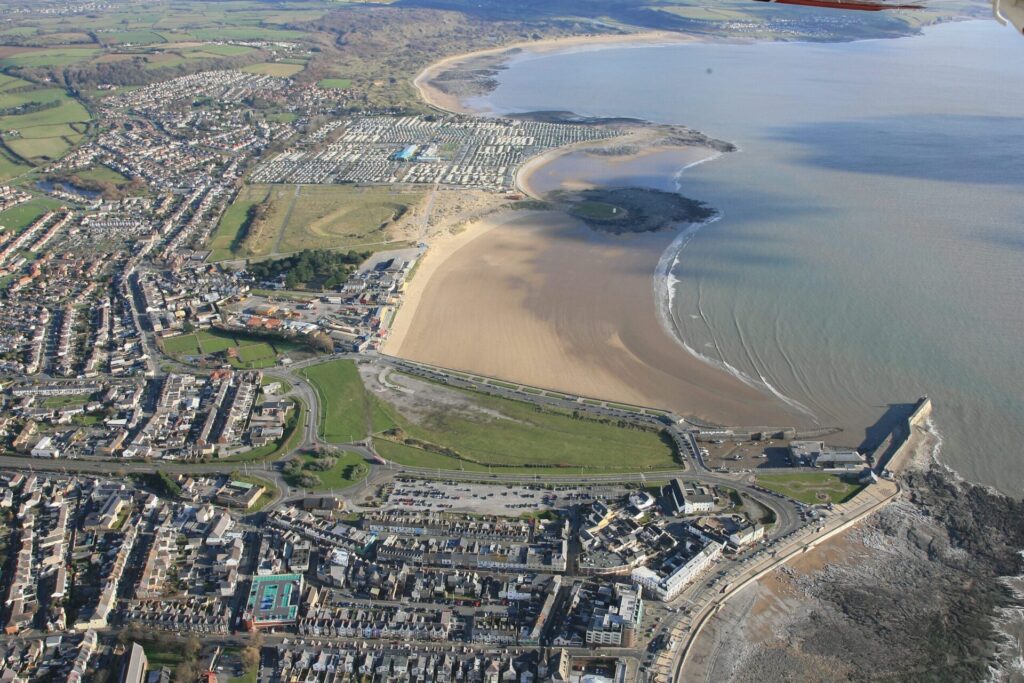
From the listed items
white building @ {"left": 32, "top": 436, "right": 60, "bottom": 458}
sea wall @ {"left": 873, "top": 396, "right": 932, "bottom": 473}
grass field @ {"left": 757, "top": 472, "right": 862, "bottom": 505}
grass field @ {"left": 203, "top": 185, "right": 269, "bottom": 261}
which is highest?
sea wall @ {"left": 873, "top": 396, "right": 932, "bottom": 473}

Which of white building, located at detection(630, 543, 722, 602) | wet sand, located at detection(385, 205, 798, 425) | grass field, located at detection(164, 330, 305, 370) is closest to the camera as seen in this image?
white building, located at detection(630, 543, 722, 602)

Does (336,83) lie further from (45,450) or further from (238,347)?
(45,450)

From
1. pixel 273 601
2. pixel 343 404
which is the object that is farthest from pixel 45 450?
pixel 273 601

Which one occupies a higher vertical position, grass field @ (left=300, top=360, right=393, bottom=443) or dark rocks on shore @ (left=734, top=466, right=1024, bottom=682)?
dark rocks on shore @ (left=734, top=466, right=1024, bottom=682)

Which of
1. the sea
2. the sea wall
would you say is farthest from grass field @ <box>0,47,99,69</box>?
the sea wall

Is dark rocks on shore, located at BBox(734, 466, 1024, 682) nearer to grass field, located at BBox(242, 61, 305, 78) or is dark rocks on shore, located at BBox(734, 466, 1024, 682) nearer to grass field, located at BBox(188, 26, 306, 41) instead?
grass field, located at BBox(242, 61, 305, 78)

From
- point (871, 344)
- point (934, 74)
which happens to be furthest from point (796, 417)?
point (934, 74)
